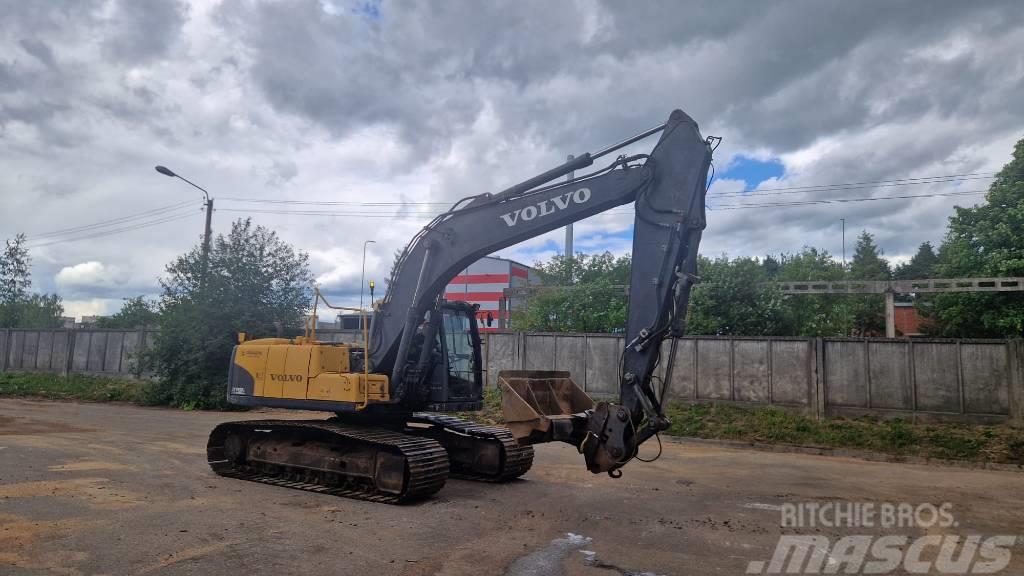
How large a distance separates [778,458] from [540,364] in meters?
8.41

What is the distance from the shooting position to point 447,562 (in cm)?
589

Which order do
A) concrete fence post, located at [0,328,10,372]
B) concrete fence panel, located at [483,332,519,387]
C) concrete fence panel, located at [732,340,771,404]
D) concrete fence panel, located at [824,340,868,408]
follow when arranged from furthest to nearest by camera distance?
concrete fence post, located at [0,328,10,372] < concrete fence panel, located at [483,332,519,387] < concrete fence panel, located at [732,340,771,404] < concrete fence panel, located at [824,340,868,408]

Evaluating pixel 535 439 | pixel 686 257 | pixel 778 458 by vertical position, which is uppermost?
pixel 686 257

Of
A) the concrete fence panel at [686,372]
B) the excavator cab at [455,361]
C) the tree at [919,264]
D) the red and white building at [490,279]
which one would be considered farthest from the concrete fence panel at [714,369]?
the tree at [919,264]

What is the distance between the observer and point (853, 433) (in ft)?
49.0

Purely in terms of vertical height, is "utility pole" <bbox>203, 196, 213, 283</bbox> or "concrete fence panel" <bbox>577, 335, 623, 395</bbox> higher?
"utility pole" <bbox>203, 196, 213, 283</bbox>

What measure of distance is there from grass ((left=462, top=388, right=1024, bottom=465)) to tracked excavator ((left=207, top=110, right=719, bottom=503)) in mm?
7429

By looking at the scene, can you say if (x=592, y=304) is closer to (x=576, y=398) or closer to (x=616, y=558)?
(x=576, y=398)

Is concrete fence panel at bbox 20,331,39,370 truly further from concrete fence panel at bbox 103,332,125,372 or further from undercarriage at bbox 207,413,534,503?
undercarriage at bbox 207,413,534,503

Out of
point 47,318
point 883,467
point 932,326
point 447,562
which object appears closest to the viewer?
point 447,562

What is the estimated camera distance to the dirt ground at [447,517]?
5855 millimetres

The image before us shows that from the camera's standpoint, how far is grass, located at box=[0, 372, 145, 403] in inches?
953

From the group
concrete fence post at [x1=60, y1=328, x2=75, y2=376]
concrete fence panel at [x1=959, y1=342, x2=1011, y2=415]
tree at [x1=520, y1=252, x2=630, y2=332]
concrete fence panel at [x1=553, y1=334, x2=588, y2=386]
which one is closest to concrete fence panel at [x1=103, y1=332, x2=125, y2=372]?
concrete fence post at [x1=60, y1=328, x2=75, y2=376]

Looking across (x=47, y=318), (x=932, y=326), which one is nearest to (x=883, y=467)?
(x=932, y=326)
